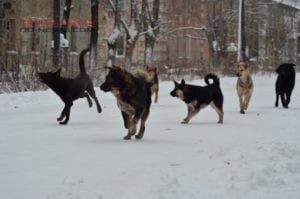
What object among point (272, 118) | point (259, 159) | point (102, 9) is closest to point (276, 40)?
point (102, 9)

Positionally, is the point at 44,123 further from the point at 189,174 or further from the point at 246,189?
the point at 246,189

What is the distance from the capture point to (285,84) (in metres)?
16.2

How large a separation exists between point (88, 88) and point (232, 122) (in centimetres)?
336

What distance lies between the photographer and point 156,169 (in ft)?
22.1

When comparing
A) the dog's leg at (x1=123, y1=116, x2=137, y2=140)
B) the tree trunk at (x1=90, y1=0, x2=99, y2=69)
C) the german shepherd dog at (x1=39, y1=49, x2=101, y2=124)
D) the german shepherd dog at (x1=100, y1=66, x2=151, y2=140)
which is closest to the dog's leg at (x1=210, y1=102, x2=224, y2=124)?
the german shepherd dog at (x1=39, y1=49, x2=101, y2=124)

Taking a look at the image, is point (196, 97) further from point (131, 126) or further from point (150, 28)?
point (150, 28)

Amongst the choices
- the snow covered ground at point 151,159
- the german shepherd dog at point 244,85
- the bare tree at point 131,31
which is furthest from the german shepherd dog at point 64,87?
the bare tree at point 131,31

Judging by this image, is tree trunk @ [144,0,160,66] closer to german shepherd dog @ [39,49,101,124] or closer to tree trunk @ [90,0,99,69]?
tree trunk @ [90,0,99,69]

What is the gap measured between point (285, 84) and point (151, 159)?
9.61m

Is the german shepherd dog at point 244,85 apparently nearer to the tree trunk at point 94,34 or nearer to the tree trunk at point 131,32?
the tree trunk at point 94,34

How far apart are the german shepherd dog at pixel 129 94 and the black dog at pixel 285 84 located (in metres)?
7.55

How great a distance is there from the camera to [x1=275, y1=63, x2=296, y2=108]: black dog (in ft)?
53.0

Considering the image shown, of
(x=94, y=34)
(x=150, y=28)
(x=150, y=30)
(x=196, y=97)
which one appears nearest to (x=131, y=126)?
(x=196, y=97)

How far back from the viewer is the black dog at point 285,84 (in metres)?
16.1
